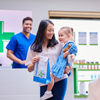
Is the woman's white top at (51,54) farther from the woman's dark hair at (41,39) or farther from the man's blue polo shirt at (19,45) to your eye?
the man's blue polo shirt at (19,45)

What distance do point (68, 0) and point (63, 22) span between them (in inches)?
24.8

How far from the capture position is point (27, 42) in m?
3.59

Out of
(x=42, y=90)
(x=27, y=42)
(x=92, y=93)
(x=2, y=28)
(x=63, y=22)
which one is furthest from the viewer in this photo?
(x=63, y=22)

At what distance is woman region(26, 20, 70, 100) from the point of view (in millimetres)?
1678

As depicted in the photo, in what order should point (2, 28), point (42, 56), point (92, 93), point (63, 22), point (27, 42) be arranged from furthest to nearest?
point (63, 22) → point (2, 28) → point (27, 42) → point (42, 56) → point (92, 93)

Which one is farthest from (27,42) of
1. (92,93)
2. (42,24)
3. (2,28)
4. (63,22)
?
(92,93)

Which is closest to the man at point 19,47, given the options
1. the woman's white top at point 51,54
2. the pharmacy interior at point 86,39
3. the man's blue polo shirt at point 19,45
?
the man's blue polo shirt at point 19,45

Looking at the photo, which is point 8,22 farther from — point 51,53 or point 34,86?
point 51,53

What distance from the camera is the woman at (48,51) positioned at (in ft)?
5.51

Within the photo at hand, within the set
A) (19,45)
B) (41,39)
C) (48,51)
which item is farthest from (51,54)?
(19,45)

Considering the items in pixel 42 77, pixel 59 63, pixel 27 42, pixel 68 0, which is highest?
pixel 68 0

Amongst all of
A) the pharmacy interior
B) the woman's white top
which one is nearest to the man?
the pharmacy interior

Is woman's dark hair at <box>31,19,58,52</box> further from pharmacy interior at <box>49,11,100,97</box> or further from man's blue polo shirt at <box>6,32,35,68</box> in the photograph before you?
pharmacy interior at <box>49,11,100,97</box>

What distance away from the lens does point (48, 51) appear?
66.6 inches
